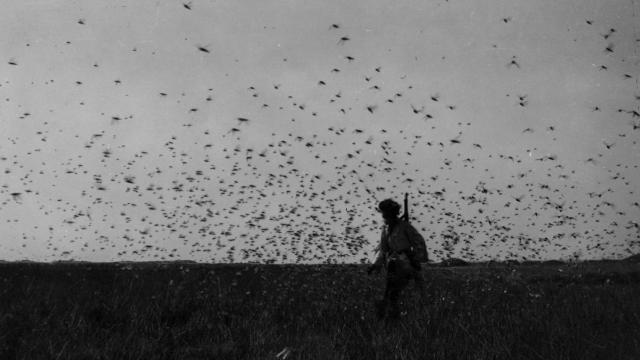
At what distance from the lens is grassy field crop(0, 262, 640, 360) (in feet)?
17.7

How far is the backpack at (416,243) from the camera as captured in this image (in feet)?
31.8

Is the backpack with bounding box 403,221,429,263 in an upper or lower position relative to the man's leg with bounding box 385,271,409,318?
upper

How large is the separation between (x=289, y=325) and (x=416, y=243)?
274cm

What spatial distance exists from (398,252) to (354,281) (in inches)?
206

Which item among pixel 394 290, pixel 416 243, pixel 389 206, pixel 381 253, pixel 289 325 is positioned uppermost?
pixel 389 206

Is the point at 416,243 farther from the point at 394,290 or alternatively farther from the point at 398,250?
the point at 394,290

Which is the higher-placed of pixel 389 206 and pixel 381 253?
pixel 389 206

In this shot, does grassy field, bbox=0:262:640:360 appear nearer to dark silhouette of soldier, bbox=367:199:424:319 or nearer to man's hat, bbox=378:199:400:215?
dark silhouette of soldier, bbox=367:199:424:319

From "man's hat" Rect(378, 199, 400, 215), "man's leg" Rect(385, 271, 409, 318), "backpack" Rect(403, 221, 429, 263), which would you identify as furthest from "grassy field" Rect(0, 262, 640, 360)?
"man's hat" Rect(378, 199, 400, 215)

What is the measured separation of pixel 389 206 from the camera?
9.55 metres

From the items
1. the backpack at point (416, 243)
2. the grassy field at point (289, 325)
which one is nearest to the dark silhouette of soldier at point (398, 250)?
the backpack at point (416, 243)

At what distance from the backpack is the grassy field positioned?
2.62 ft

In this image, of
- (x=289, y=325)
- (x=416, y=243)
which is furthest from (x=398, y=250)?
(x=289, y=325)

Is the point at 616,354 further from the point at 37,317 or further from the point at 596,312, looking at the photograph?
the point at 37,317
